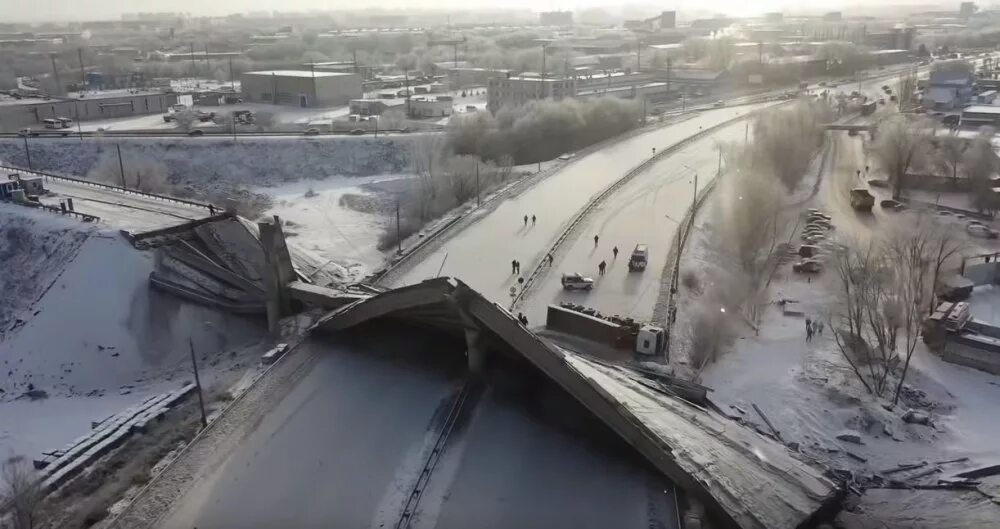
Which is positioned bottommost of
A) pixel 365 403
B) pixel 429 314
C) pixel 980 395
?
pixel 980 395

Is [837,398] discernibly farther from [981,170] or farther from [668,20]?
[668,20]

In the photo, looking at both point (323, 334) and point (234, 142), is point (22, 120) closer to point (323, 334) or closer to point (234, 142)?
point (234, 142)

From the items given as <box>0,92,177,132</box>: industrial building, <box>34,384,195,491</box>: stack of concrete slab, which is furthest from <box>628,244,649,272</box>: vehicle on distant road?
<box>0,92,177,132</box>: industrial building

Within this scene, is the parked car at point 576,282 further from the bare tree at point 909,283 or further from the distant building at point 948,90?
the distant building at point 948,90

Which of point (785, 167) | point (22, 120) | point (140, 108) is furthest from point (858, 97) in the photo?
point (22, 120)

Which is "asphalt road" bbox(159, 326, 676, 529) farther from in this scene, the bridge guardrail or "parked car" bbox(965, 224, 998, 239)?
"parked car" bbox(965, 224, 998, 239)

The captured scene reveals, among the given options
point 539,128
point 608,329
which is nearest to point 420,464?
point 608,329
